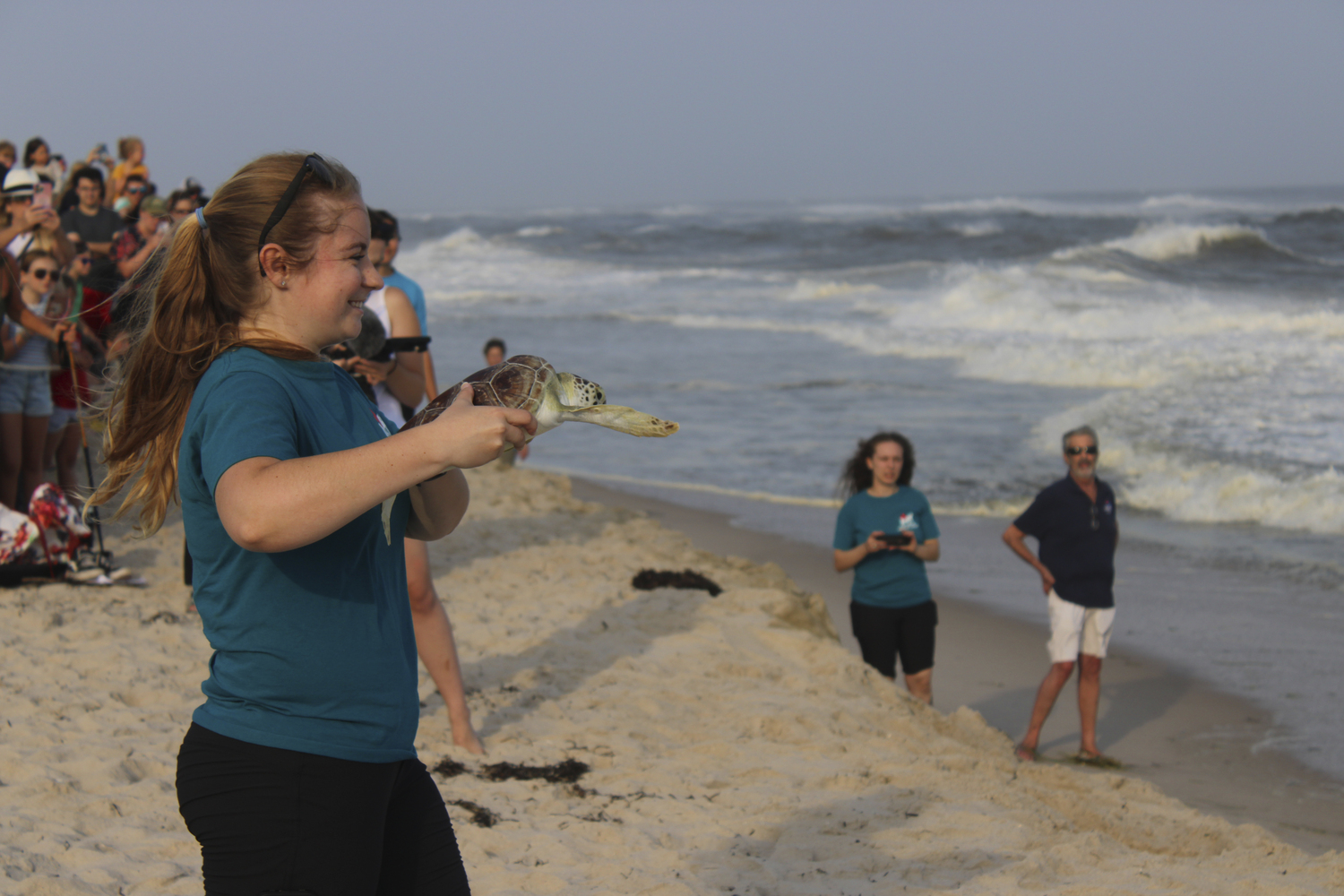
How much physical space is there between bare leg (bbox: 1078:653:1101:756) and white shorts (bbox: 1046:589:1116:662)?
0.21 ft

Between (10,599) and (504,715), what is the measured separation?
2.64m

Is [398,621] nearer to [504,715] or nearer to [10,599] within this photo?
[504,715]

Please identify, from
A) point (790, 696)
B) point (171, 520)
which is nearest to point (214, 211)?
point (790, 696)

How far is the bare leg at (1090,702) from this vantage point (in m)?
5.13

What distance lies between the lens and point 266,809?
147 centimetres

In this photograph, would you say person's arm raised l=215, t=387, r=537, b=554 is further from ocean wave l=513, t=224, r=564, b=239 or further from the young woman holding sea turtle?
ocean wave l=513, t=224, r=564, b=239

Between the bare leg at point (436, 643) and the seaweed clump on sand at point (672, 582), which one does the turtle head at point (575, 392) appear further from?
the seaweed clump on sand at point (672, 582)

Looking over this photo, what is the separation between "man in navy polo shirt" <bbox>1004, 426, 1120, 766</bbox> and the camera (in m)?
5.17

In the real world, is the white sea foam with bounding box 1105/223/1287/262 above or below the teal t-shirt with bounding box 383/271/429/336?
above

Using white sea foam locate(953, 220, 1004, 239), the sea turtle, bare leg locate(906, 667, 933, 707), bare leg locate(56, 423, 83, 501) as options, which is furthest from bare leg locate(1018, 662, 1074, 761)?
white sea foam locate(953, 220, 1004, 239)

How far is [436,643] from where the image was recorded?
377cm

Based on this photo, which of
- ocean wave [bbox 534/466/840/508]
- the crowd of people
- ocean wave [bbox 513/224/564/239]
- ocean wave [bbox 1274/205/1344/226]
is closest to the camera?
the crowd of people

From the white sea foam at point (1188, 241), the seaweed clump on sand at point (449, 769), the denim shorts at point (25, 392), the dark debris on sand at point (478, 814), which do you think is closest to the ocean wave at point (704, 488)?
the denim shorts at point (25, 392)

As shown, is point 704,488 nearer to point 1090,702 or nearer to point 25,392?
point 1090,702
